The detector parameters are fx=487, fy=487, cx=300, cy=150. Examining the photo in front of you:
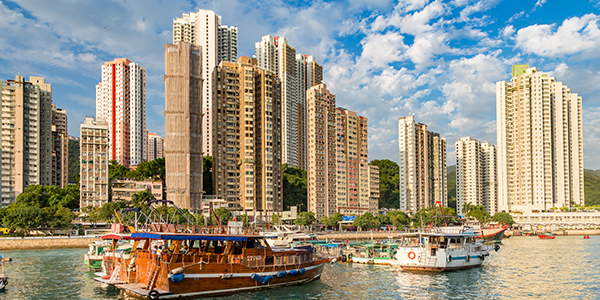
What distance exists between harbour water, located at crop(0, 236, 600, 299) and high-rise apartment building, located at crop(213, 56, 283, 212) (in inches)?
2643

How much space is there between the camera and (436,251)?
149 feet

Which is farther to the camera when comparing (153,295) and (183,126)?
(183,126)

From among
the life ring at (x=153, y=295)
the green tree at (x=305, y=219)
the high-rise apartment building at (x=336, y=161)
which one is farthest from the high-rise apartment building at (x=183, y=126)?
the life ring at (x=153, y=295)

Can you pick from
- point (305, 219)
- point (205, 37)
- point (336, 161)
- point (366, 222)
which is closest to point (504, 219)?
point (366, 222)

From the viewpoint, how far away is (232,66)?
12825 cm

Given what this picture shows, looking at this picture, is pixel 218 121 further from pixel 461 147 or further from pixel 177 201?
pixel 461 147

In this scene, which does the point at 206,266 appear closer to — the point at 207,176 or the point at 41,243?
the point at 41,243

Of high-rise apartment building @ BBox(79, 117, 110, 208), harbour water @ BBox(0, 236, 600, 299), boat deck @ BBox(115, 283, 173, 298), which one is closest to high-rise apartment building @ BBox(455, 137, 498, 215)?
high-rise apartment building @ BBox(79, 117, 110, 208)

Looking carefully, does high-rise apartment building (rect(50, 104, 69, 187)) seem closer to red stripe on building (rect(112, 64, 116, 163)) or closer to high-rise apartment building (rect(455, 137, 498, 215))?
red stripe on building (rect(112, 64, 116, 163))

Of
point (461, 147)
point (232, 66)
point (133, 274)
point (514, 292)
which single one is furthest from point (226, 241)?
point (461, 147)

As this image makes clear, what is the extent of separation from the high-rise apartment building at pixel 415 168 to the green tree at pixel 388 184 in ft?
20.5

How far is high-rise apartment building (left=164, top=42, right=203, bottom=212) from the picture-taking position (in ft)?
353

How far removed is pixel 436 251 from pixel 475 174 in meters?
149

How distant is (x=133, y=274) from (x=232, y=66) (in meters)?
101
